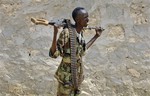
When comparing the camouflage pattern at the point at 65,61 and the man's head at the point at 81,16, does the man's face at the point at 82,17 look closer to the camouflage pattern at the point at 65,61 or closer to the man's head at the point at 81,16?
the man's head at the point at 81,16

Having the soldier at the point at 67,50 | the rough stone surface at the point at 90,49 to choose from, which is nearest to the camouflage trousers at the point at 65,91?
the soldier at the point at 67,50

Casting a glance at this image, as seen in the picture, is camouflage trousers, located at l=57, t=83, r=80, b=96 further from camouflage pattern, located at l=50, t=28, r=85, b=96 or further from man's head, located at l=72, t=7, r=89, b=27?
man's head, located at l=72, t=7, r=89, b=27

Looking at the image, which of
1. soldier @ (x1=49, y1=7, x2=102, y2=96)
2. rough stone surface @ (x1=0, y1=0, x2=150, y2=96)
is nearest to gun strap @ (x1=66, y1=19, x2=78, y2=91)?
soldier @ (x1=49, y1=7, x2=102, y2=96)

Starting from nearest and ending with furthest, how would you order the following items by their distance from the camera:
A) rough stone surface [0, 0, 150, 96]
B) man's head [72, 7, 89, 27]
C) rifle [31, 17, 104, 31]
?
rifle [31, 17, 104, 31] < man's head [72, 7, 89, 27] < rough stone surface [0, 0, 150, 96]

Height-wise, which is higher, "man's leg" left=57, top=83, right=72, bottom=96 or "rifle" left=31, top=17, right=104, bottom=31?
"rifle" left=31, top=17, right=104, bottom=31

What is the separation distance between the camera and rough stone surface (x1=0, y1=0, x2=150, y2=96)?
5.44 meters

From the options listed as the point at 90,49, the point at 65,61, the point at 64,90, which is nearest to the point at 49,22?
the point at 65,61

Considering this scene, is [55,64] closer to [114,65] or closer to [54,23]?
[114,65]

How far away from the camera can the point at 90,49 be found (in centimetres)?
554

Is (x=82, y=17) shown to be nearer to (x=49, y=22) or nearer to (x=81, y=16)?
(x=81, y=16)

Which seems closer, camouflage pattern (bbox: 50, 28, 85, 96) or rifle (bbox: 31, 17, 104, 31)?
rifle (bbox: 31, 17, 104, 31)

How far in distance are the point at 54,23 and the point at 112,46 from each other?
193 centimetres

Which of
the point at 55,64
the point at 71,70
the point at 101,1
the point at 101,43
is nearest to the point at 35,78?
the point at 55,64

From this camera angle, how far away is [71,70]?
390 cm
